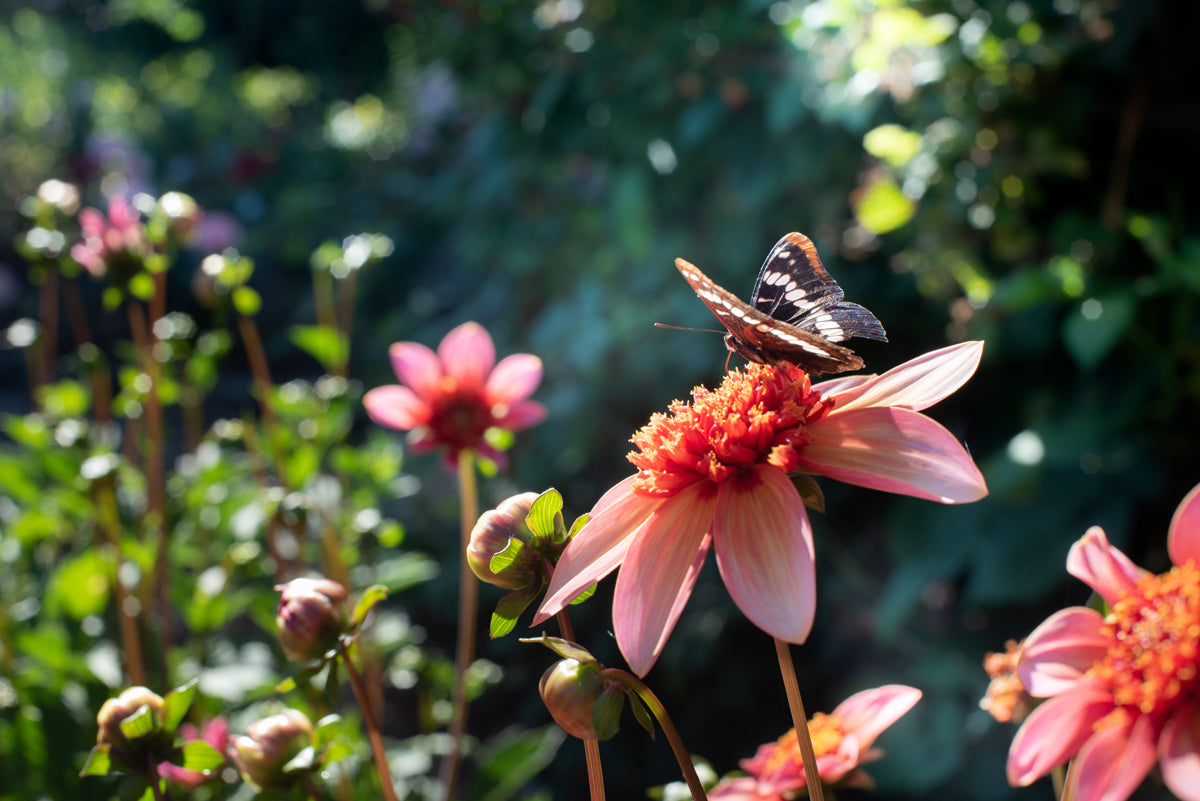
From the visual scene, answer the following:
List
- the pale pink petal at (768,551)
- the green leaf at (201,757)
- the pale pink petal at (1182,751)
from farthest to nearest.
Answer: the green leaf at (201,757)
the pale pink petal at (768,551)
the pale pink petal at (1182,751)

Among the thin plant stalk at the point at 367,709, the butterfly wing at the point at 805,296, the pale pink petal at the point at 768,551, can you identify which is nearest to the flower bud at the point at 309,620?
the thin plant stalk at the point at 367,709

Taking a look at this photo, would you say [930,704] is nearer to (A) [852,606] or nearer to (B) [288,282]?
(A) [852,606]

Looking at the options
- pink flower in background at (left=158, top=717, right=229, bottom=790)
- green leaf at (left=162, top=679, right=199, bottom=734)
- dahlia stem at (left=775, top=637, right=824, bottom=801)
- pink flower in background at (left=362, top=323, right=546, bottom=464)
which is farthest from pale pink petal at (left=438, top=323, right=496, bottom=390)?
dahlia stem at (left=775, top=637, right=824, bottom=801)

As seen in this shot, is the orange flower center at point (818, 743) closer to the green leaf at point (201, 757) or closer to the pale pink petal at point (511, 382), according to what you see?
the green leaf at point (201, 757)

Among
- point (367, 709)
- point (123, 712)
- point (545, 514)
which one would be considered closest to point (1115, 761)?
point (545, 514)

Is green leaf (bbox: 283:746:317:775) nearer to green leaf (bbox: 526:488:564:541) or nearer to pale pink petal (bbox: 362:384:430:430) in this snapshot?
green leaf (bbox: 526:488:564:541)

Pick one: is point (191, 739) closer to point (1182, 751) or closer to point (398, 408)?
point (398, 408)

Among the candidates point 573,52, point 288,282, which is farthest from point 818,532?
point 288,282
